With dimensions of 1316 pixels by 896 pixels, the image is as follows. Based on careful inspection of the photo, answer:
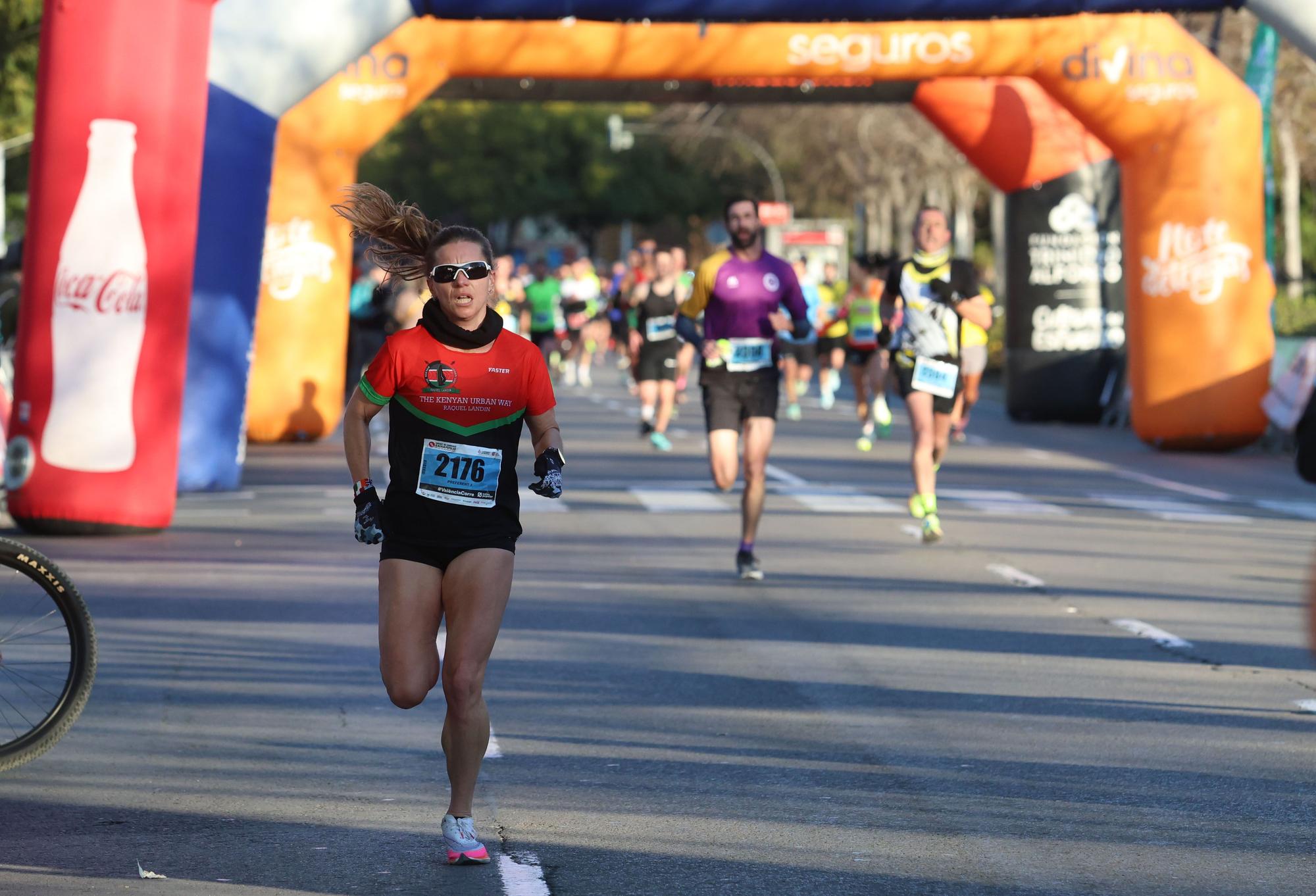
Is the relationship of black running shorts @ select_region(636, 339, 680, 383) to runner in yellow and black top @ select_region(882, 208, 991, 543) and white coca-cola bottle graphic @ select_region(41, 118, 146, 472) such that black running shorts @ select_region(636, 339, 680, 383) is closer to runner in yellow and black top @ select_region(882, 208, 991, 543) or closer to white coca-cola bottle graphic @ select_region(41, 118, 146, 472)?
runner in yellow and black top @ select_region(882, 208, 991, 543)

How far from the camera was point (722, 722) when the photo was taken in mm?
7445

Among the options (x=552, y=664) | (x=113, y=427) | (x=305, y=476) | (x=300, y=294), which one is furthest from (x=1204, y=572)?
(x=300, y=294)

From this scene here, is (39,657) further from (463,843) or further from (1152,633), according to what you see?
(1152,633)

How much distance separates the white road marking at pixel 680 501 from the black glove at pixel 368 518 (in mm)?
9693

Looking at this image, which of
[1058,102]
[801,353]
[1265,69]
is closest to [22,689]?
[1058,102]

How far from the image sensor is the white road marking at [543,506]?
1520cm

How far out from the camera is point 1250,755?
690 centimetres

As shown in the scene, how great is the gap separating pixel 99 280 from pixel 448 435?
7891 mm

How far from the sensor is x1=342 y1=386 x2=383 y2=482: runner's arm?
5.57 meters

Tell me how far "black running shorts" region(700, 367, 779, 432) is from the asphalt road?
2.86 ft

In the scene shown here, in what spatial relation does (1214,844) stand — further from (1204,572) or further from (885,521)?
(885,521)

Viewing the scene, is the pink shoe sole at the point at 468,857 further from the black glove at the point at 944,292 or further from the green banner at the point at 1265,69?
the green banner at the point at 1265,69

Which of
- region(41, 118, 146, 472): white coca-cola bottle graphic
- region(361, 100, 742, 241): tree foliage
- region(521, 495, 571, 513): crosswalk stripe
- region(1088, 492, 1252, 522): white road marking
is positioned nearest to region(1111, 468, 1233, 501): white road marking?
region(1088, 492, 1252, 522): white road marking

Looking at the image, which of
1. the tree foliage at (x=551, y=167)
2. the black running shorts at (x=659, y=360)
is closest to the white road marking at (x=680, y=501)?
the black running shorts at (x=659, y=360)
